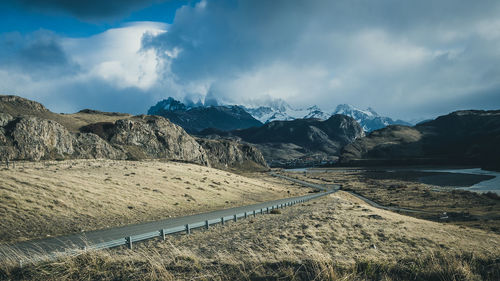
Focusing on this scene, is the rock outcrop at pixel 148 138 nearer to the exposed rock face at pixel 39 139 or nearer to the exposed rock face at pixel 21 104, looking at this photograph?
the exposed rock face at pixel 39 139

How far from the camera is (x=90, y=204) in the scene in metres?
30.4

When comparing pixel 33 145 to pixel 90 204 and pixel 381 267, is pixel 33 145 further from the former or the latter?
pixel 381 267

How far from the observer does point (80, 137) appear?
315ft

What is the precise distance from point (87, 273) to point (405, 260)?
30.8 ft

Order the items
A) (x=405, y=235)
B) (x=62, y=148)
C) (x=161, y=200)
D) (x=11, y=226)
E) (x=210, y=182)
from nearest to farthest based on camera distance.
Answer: (x=11, y=226) → (x=405, y=235) → (x=161, y=200) → (x=210, y=182) → (x=62, y=148)

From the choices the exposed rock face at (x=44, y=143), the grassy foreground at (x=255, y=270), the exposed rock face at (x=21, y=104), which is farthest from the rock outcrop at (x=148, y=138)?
the grassy foreground at (x=255, y=270)

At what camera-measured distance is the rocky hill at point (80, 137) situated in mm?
80875

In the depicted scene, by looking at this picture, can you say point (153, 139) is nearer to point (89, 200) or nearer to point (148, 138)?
point (148, 138)

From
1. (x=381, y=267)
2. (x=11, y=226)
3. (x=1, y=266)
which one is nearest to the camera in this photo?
(x=381, y=267)

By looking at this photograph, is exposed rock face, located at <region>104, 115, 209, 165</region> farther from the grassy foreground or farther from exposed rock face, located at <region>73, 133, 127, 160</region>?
the grassy foreground

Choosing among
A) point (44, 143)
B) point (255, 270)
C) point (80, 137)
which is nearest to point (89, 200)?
point (255, 270)

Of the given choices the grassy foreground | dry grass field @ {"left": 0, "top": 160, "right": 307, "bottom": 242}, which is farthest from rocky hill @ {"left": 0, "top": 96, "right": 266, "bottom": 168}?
the grassy foreground

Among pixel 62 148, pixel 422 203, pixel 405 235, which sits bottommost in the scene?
pixel 422 203

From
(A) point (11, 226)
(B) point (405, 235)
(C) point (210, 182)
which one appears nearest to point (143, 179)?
(C) point (210, 182)
